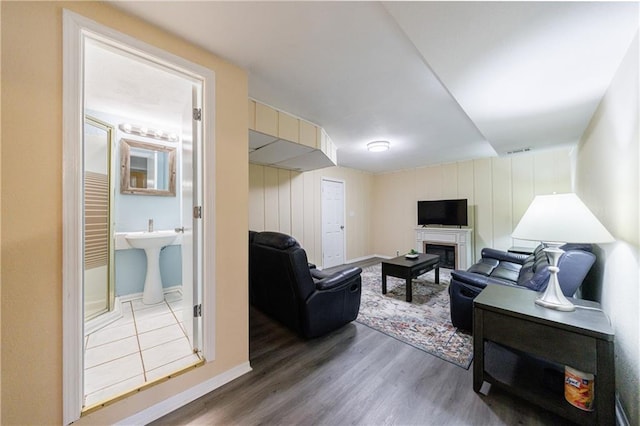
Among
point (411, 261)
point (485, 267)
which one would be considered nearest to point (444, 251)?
point (485, 267)

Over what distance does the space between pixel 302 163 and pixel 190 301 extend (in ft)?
8.71

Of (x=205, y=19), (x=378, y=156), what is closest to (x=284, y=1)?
(x=205, y=19)

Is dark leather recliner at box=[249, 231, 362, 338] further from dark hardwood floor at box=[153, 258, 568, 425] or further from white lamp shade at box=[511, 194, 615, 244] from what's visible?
white lamp shade at box=[511, 194, 615, 244]

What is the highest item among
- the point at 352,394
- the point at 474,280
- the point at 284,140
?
the point at 284,140

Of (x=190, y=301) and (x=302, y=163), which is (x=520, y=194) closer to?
(x=302, y=163)

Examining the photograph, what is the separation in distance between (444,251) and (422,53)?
4700 millimetres

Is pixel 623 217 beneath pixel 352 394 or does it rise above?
above

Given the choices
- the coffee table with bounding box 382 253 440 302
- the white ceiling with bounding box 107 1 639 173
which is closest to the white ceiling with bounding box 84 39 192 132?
the white ceiling with bounding box 107 1 639 173

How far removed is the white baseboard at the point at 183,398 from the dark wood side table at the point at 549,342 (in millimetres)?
1692

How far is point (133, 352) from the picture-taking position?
1916mm

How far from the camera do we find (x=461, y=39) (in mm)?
1318

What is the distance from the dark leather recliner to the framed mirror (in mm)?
1686

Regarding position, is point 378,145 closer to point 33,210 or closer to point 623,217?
point 623,217

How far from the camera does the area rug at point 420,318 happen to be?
2069 mm
